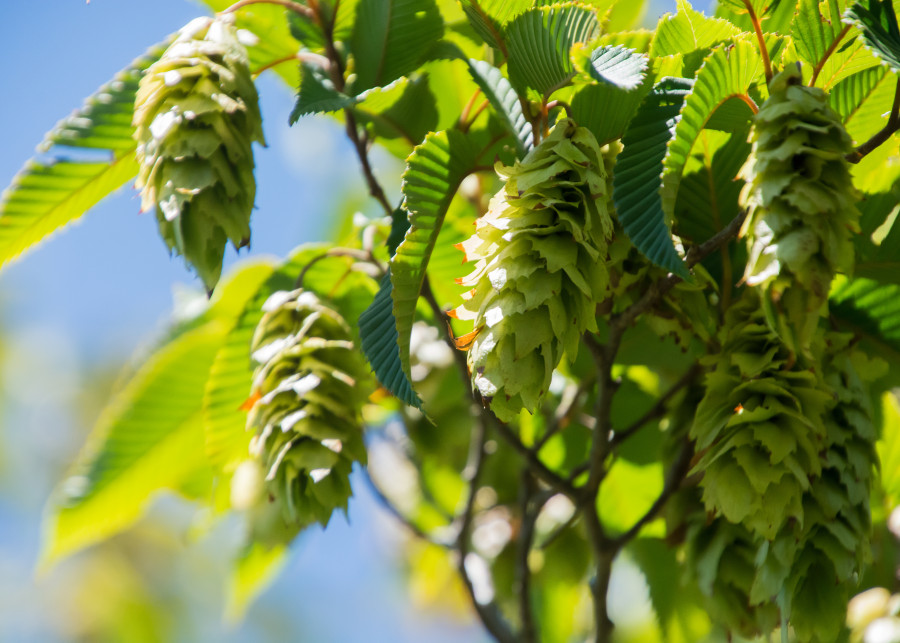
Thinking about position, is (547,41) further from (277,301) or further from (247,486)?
(247,486)

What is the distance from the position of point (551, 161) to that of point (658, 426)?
703 millimetres

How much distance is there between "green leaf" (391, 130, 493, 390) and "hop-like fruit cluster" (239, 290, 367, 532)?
0.84 feet

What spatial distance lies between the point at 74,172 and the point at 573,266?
75 centimetres

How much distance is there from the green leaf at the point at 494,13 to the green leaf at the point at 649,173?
0.19 m

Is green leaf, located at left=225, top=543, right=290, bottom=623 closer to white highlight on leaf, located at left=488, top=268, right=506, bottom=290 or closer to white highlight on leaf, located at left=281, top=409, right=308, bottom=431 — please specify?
white highlight on leaf, located at left=281, top=409, right=308, bottom=431

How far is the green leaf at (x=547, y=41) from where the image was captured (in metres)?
0.92

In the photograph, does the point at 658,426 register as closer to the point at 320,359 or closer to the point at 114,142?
the point at 320,359

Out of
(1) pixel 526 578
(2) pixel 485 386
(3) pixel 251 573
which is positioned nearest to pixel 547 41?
(2) pixel 485 386

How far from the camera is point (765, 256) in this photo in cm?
75

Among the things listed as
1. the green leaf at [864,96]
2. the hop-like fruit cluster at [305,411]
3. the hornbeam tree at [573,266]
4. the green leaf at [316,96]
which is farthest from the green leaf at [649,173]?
the hop-like fruit cluster at [305,411]

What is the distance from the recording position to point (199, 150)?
920 mm

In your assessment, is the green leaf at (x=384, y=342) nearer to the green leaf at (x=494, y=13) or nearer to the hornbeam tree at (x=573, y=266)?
the hornbeam tree at (x=573, y=266)

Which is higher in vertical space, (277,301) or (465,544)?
(277,301)

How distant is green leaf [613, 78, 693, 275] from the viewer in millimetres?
827
